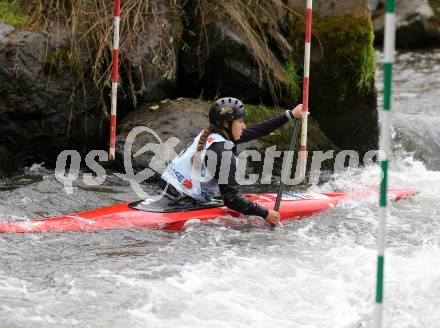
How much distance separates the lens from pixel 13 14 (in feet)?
24.0

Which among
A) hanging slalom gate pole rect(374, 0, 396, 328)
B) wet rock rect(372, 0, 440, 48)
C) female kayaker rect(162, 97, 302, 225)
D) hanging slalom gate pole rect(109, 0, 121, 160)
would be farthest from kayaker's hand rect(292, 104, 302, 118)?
wet rock rect(372, 0, 440, 48)

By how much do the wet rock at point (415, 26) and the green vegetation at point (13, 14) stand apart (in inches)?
309

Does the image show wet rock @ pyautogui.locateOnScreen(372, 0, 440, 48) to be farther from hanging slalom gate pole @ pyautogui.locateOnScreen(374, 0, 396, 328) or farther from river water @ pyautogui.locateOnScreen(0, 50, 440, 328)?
hanging slalom gate pole @ pyautogui.locateOnScreen(374, 0, 396, 328)

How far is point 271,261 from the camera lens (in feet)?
15.4

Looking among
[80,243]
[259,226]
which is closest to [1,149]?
[80,243]

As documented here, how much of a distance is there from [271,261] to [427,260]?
1.02 m

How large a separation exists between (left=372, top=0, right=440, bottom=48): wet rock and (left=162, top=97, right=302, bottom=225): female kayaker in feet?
29.1

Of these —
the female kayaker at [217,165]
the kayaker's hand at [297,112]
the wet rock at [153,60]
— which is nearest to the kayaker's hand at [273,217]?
the female kayaker at [217,165]

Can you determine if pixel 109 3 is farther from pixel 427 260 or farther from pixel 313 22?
pixel 427 260

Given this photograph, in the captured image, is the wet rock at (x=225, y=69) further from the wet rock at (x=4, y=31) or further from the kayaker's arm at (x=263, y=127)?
the wet rock at (x=4, y=31)

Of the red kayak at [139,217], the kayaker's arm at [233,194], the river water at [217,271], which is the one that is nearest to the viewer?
the river water at [217,271]

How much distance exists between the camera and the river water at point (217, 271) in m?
3.83

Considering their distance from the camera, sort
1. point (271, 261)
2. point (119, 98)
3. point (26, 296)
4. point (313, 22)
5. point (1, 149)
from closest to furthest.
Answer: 1. point (26, 296)
2. point (271, 261)
3. point (1, 149)
4. point (119, 98)
5. point (313, 22)

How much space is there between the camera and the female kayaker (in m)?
5.17
